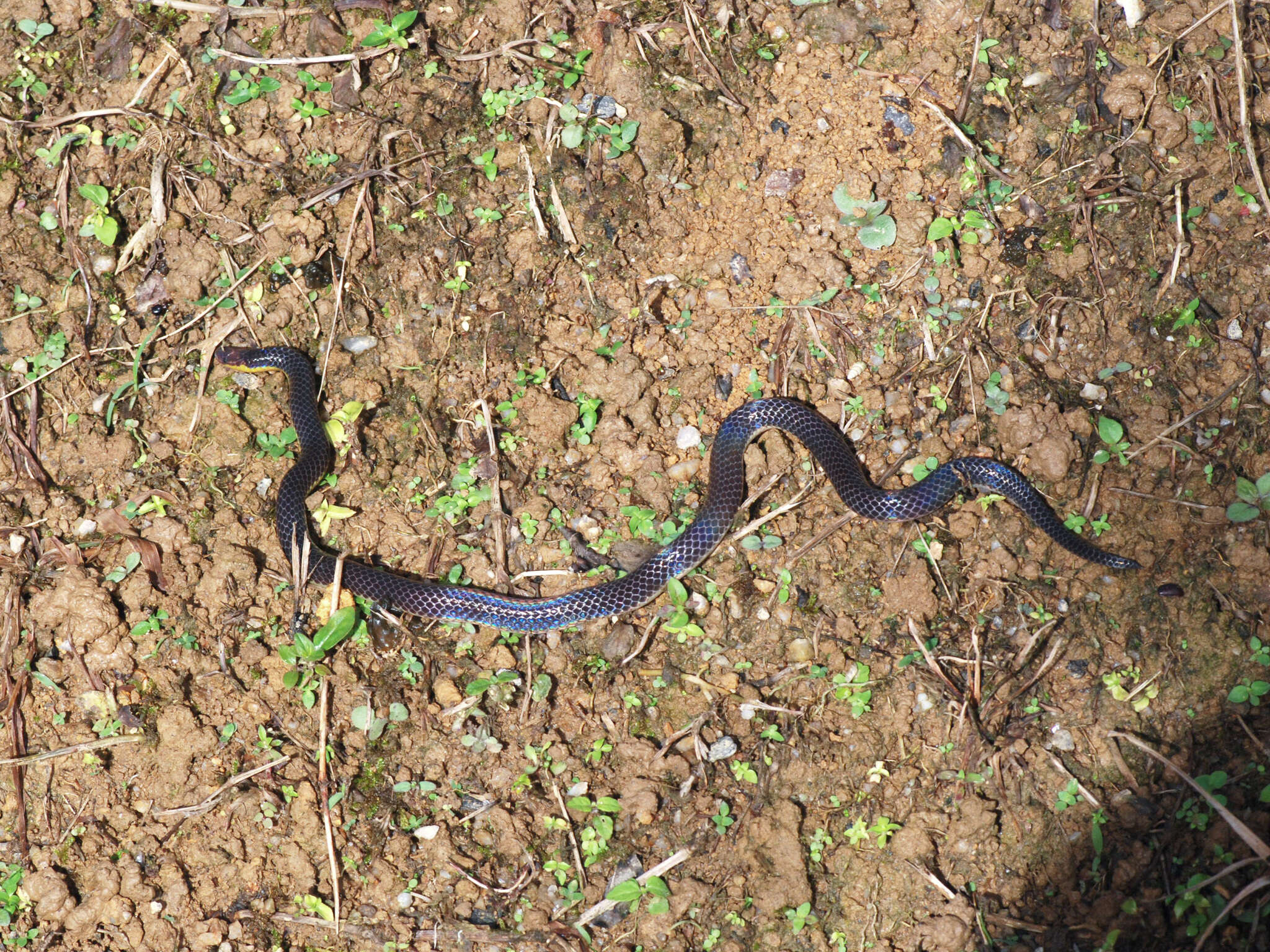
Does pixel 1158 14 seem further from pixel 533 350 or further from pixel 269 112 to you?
pixel 269 112

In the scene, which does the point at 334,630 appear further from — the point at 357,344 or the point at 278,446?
the point at 357,344

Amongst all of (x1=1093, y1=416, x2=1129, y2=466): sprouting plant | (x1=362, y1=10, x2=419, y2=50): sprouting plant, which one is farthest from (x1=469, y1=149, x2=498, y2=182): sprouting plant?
(x1=1093, y1=416, x2=1129, y2=466): sprouting plant

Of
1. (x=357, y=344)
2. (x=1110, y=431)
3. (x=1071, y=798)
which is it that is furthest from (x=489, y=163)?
(x=1071, y=798)

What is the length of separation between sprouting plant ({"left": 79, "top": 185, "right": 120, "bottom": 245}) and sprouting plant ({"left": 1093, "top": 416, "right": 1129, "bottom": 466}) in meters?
7.17

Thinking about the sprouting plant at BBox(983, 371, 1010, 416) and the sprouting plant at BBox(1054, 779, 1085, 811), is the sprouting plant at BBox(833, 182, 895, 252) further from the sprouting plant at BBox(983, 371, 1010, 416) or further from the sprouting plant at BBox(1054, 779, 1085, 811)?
the sprouting plant at BBox(1054, 779, 1085, 811)

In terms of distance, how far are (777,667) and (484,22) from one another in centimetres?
519

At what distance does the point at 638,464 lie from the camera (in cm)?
588

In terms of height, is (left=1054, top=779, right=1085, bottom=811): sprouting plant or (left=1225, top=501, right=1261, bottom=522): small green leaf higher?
(left=1225, top=501, right=1261, bottom=522): small green leaf

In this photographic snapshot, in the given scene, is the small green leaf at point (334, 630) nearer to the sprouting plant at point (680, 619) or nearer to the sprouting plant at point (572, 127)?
the sprouting plant at point (680, 619)

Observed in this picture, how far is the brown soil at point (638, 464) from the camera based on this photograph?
5.06 m

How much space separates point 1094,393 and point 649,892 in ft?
14.6

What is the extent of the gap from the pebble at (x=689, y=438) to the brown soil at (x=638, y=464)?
3 centimetres

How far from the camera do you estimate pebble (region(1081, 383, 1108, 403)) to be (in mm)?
5816

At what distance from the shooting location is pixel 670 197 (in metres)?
6.14
